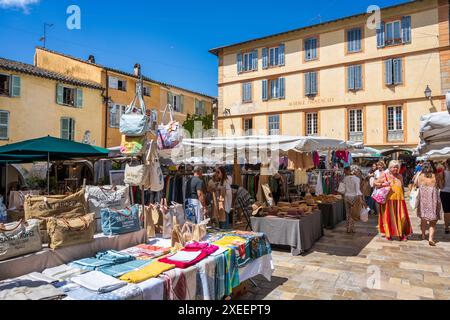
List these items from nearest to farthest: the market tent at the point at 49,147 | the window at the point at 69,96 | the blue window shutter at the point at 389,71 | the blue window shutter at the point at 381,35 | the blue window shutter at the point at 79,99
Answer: the market tent at the point at 49,147
the window at the point at 69,96
the blue window shutter at the point at 79,99
the blue window shutter at the point at 389,71
the blue window shutter at the point at 381,35

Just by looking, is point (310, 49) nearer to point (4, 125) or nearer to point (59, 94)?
point (59, 94)

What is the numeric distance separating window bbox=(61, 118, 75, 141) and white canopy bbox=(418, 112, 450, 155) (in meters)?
20.0

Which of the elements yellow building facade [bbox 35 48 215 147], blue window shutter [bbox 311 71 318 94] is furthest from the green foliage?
blue window shutter [bbox 311 71 318 94]

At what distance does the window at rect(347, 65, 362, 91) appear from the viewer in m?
21.4

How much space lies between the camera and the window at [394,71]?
65.8 feet

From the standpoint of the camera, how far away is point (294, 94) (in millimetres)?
23750

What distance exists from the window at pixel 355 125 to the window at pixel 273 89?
529 centimetres

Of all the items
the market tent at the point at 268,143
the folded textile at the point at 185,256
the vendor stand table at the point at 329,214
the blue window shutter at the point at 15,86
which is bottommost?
the vendor stand table at the point at 329,214

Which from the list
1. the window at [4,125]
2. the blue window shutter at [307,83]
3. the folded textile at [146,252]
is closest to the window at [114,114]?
the window at [4,125]

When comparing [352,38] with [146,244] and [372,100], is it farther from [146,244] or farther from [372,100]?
[146,244]

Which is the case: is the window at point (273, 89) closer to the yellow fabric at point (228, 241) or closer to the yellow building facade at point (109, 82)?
the yellow building facade at point (109, 82)

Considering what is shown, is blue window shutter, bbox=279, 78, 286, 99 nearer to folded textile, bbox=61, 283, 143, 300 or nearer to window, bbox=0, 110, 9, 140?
window, bbox=0, 110, 9, 140

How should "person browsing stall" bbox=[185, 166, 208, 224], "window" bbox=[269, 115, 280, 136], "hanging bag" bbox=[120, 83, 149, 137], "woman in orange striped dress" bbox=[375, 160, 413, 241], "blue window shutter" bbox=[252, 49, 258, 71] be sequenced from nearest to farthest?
"hanging bag" bbox=[120, 83, 149, 137]
"person browsing stall" bbox=[185, 166, 208, 224]
"woman in orange striped dress" bbox=[375, 160, 413, 241]
"window" bbox=[269, 115, 280, 136]
"blue window shutter" bbox=[252, 49, 258, 71]

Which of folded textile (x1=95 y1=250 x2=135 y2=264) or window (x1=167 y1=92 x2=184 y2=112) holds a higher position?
window (x1=167 y1=92 x2=184 y2=112)
